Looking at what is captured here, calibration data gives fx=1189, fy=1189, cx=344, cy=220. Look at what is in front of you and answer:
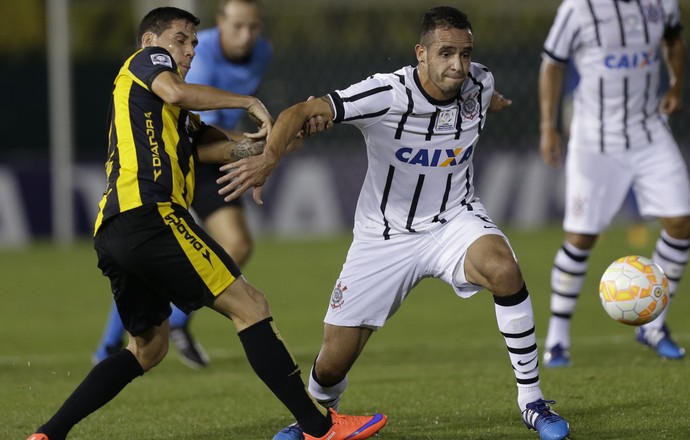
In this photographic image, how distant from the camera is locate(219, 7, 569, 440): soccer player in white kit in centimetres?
548

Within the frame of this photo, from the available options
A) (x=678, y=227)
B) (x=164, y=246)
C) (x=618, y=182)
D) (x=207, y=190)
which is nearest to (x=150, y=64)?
(x=164, y=246)

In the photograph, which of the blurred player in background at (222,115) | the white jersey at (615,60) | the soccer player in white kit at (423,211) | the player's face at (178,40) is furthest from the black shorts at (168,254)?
the white jersey at (615,60)

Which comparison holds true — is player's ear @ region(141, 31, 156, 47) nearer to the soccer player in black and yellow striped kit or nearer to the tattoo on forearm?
the soccer player in black and yellow striped kit

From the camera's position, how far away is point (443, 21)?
18.3 ft

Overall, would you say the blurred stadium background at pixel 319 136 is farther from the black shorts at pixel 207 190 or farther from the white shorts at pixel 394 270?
the white shorts at pixel 394 270

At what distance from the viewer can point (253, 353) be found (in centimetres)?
509

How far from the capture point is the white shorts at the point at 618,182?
24.9 feet

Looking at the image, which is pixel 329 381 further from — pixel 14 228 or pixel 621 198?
pixel 14 228

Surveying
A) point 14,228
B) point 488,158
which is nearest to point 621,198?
point 488,158

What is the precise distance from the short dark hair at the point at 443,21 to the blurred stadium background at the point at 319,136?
9780 millimetres

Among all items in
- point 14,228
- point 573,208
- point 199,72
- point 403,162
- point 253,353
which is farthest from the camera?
point 14,228

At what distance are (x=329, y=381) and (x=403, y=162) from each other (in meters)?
1.12

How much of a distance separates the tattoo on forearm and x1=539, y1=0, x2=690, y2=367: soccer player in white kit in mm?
2910

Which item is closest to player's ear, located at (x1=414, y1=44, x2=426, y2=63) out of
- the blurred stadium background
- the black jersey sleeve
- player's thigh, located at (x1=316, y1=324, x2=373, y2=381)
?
the black jersey sleeve
